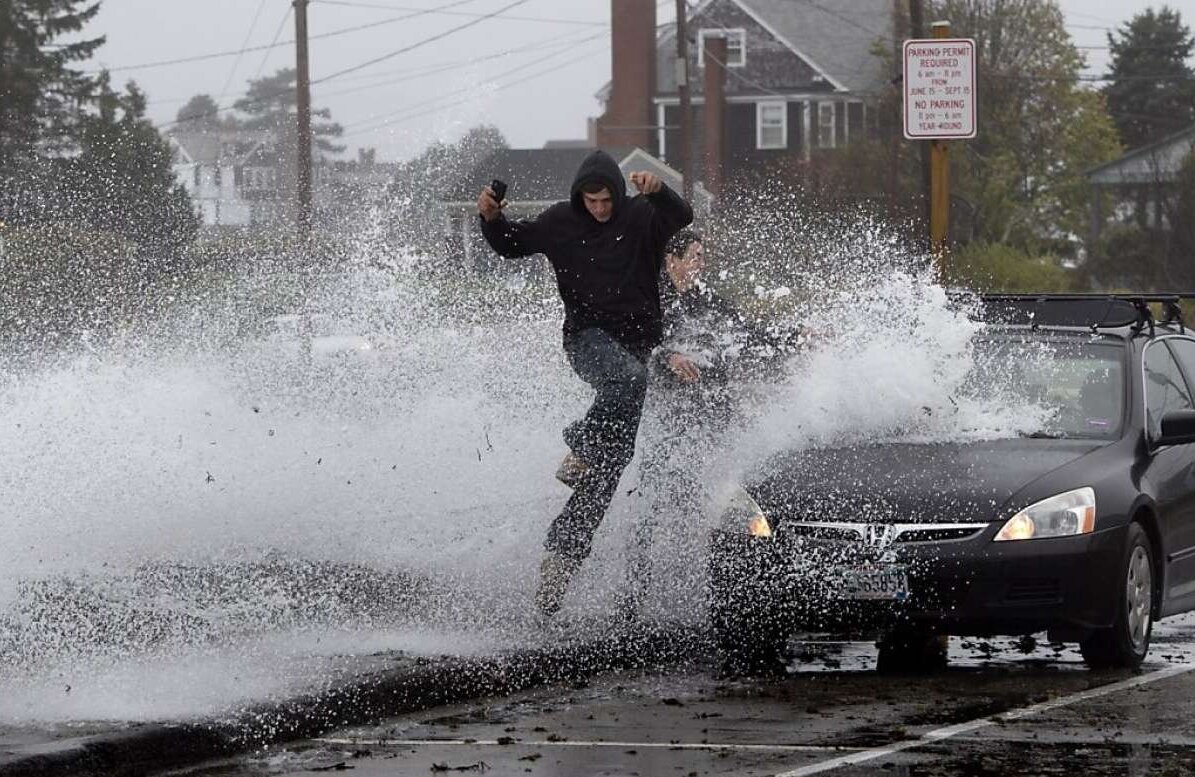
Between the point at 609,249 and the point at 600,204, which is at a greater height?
the point at 600,204

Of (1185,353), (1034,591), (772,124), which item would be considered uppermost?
(772,124)

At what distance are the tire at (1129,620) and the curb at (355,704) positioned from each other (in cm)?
155

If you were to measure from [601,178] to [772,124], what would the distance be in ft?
212

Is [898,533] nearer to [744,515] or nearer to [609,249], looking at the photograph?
[744,515]

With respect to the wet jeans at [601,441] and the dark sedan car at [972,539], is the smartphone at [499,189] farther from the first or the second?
the dark sedan car at [972,539]

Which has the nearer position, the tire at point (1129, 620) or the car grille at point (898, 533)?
the car grille at point (898, 533)

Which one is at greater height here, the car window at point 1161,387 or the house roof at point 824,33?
the house roof at point 824,33

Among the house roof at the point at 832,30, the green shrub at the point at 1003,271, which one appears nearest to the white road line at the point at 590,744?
the green shrub at the point at 1003,271

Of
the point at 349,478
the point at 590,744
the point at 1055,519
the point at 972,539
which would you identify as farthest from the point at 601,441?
the point at 590,744

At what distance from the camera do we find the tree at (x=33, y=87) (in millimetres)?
37375

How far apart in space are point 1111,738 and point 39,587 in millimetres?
4189

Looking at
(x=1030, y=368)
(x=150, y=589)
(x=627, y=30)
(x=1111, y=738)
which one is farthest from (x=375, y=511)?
(x=627, y=30)

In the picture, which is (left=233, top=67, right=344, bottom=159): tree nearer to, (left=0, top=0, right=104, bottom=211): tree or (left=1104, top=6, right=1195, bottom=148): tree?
(left=0, top=0, right=104, bottom=211): tree

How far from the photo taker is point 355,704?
24.4ft
